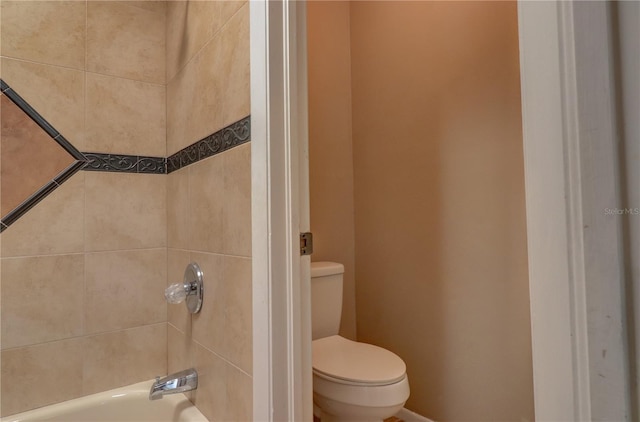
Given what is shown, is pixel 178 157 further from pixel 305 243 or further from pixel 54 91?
pixel 305 243

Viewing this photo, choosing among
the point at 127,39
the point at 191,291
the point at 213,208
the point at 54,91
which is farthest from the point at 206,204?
the point at 127,39

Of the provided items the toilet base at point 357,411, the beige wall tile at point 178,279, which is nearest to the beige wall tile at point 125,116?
the beige wall tile at point 178,279

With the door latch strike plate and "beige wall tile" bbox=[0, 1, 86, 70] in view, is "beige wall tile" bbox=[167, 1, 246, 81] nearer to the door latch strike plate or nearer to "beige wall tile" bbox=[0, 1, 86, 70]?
"beige wall tile" bbox=[0, 1, 86, 70]

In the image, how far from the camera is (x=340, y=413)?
4.57ft

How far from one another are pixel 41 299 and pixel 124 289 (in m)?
0.26

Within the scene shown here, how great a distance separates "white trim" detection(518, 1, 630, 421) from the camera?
368 mm

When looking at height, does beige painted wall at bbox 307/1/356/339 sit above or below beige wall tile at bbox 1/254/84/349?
above

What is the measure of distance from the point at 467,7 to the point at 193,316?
1814 millimetres

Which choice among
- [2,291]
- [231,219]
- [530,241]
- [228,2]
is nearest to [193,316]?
[231,219]

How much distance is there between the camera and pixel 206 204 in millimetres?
1181

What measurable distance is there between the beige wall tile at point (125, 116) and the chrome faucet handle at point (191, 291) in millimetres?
604

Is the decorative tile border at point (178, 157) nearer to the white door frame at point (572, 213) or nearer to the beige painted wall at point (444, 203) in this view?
the white door frame at point (572, 213)

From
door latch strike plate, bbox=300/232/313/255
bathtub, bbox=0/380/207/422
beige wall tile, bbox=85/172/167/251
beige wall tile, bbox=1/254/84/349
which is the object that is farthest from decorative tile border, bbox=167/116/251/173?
bathtub, bbox=0/380/207/422

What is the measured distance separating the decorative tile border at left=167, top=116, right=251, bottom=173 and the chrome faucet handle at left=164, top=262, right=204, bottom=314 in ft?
1.30
